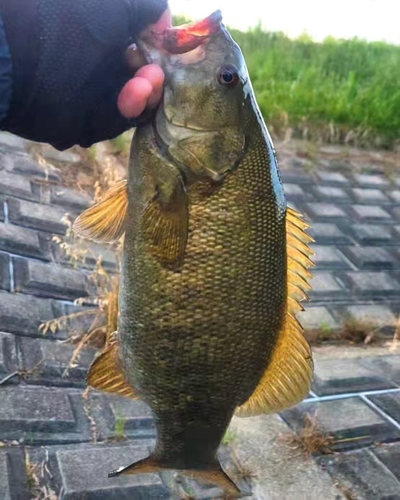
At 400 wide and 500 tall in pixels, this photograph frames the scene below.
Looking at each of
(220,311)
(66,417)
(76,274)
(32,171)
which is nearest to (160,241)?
(220,311)

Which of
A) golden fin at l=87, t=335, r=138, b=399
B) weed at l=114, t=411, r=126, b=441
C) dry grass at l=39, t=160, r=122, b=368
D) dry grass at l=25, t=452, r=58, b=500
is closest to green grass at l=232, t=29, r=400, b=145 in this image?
dry grass at l=39, t=160, r=122, b=368

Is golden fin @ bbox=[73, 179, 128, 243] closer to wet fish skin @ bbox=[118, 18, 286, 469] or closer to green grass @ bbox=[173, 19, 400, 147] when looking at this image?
wet fish skin @ bbox=[118, 18, 286, 469]

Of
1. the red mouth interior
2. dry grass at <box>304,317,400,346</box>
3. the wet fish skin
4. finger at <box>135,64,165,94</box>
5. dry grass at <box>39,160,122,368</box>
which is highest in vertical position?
the red mouth interior

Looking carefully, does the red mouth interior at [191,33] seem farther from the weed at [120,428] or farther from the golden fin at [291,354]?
the weed at [120,428]

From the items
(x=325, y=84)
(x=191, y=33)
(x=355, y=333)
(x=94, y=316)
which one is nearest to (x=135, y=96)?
(x=191, y=33)

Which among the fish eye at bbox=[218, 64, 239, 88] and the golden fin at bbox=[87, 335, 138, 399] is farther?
the golden fin at bbox=[87, 335, 138, 399]

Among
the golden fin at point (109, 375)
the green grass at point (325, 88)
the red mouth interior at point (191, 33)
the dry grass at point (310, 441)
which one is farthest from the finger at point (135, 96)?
the green grass at point (325, 88)

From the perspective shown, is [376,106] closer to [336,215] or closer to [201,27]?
[336,215]
